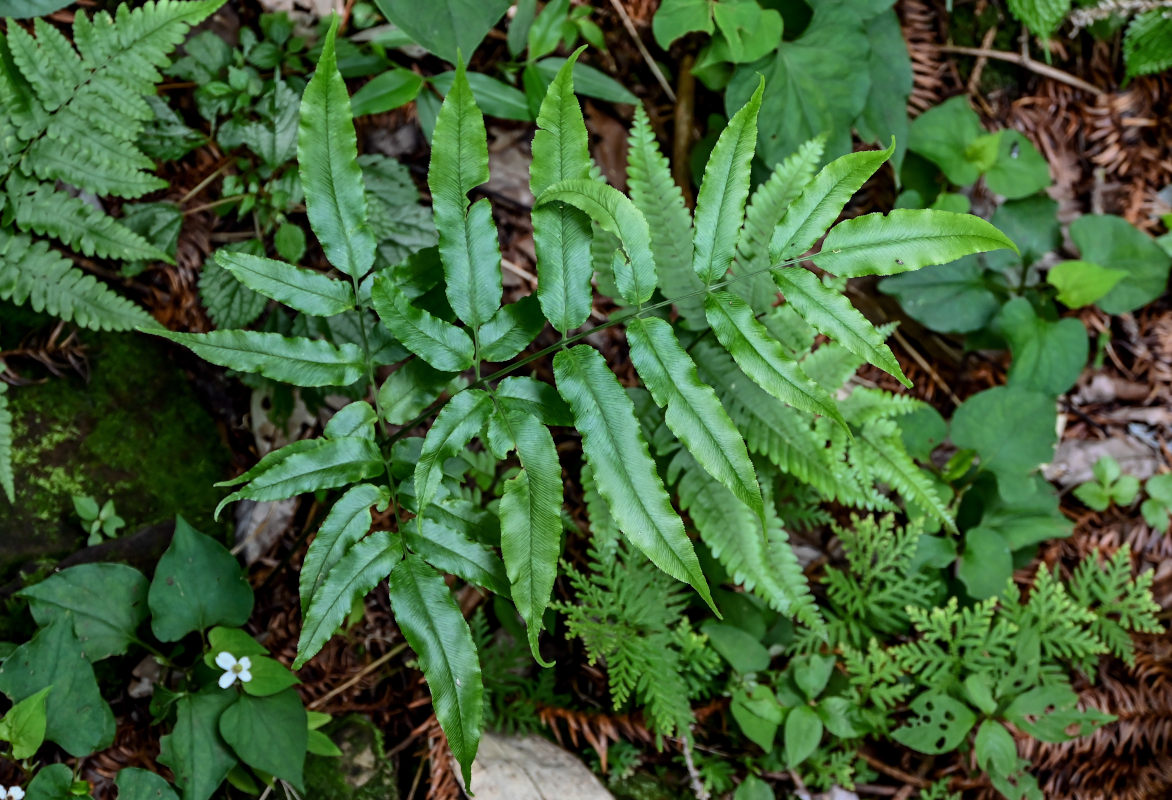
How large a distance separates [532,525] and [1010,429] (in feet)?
7.43

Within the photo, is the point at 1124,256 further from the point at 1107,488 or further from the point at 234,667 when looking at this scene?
the point at 234,667

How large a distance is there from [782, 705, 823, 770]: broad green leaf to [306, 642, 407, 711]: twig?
137 centimetres

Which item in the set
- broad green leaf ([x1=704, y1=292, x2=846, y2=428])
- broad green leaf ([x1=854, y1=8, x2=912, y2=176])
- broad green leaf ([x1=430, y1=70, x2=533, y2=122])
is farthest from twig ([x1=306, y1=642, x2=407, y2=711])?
broad green leaf ([x1=854, y1=8, x2=912, y2=176])

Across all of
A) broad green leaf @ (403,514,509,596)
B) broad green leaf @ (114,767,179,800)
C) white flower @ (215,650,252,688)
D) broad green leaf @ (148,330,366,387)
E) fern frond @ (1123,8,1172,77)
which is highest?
fern frond @ (1123,8,1172,77)

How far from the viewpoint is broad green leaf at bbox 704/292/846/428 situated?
188 cm

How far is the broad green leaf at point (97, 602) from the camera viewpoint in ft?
7.88

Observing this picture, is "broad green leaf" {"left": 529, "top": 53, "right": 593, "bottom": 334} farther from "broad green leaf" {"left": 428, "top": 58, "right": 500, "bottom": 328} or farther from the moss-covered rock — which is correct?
the moss-covered rock

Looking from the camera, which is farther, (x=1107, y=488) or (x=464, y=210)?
(x=1107, y=488)

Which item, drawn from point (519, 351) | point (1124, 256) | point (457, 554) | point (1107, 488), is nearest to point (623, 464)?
point (519, 351)

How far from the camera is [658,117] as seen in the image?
3455 millimetres

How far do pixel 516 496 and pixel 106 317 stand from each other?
1.39 meters

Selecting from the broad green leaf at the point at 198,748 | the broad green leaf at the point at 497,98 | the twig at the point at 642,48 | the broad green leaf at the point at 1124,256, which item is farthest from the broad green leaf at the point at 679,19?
the broad green leaf at the point at 198,748

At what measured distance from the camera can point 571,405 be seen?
195 cm

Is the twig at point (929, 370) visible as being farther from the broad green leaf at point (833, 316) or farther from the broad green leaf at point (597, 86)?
the broad green leaf at point (833, 316)
